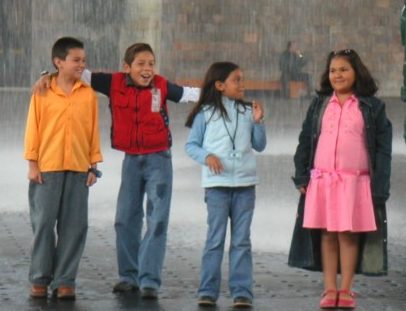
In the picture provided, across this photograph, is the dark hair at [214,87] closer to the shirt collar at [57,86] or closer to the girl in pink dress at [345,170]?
the girl in pink dress at [345,170]

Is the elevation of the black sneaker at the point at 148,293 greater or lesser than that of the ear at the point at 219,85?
lesser

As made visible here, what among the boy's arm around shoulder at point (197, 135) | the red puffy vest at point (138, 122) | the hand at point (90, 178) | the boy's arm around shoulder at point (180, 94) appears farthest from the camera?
the boy's arm around shoulder at point (180, 94)

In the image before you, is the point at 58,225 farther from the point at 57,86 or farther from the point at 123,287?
the point at 57,86

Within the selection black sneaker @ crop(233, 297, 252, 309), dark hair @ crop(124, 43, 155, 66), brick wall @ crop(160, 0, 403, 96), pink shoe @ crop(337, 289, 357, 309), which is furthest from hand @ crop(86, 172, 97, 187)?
brick wall @ crop(160, 0, 403, 96)

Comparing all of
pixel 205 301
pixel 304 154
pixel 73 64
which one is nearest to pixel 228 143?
pixel 304 154

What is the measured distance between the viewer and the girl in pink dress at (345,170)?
28.7 ft

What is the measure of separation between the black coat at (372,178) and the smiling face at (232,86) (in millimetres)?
430

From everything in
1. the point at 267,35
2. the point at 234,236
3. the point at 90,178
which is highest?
the point at 90,178

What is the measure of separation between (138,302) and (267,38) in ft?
133

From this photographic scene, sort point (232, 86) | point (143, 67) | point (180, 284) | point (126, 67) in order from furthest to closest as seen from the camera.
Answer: point (180, 284)
point (126, 67)
point (143, 67)
point (232, 86)

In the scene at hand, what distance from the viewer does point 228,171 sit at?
29.1 feet

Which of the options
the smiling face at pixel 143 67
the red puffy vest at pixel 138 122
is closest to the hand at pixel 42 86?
the red puffy vest at pixel 138 122

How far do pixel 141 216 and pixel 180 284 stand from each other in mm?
540

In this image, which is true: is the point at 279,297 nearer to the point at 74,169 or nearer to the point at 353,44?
the point at 74,169
